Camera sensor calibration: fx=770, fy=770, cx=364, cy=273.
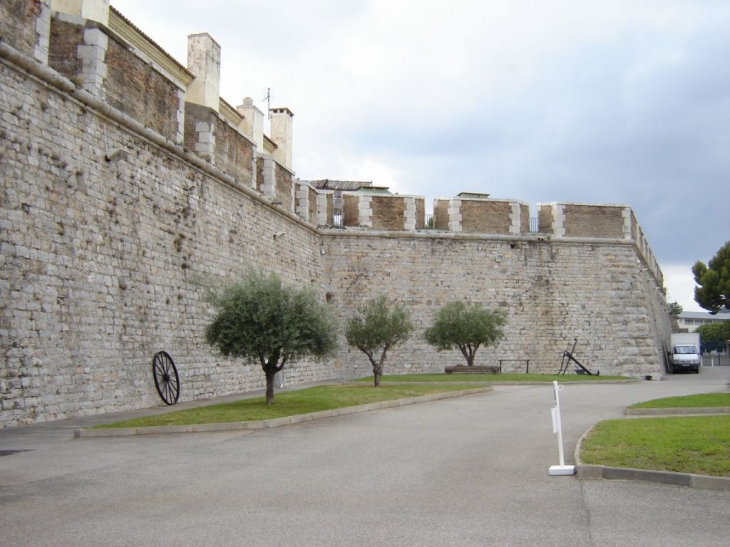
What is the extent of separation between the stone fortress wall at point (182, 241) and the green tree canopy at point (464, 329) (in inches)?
66.6

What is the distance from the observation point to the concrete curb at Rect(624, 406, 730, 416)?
41.2ft

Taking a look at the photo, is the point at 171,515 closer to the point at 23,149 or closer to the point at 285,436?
the point at 285,436

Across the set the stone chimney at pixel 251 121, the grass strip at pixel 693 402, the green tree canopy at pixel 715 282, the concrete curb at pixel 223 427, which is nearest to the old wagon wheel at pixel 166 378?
the concrete curb at pixel 223 427

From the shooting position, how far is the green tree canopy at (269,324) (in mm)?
13398

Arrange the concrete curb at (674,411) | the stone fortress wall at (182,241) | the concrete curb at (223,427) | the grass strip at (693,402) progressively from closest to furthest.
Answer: the concrete curb at (223,427)
the stone fortress wall at (182,241)
the concrete curb at (674,411)
the grass strip at (693,402)

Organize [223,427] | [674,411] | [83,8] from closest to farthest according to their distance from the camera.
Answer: [223,427]
[674,411]
[83,8]

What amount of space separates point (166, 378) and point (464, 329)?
1188 centimetres

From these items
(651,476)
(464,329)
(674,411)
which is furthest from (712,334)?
(651,476)

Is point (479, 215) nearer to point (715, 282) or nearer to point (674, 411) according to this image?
point (674, 411)

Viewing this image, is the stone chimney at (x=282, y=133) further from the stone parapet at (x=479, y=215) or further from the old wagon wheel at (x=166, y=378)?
the old wagon wheel at (x=166, y=378)

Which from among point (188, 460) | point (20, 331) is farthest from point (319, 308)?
point (188, 460)

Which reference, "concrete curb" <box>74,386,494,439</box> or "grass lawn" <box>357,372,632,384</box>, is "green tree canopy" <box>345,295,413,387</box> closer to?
"grass lawn" <box>357,372,632,384</box>

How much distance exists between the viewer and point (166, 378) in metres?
15.0

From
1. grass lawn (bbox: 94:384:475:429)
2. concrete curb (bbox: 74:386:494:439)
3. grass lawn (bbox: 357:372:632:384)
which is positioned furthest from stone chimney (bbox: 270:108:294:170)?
concrete curb (bbox: 74:386:494:439)
